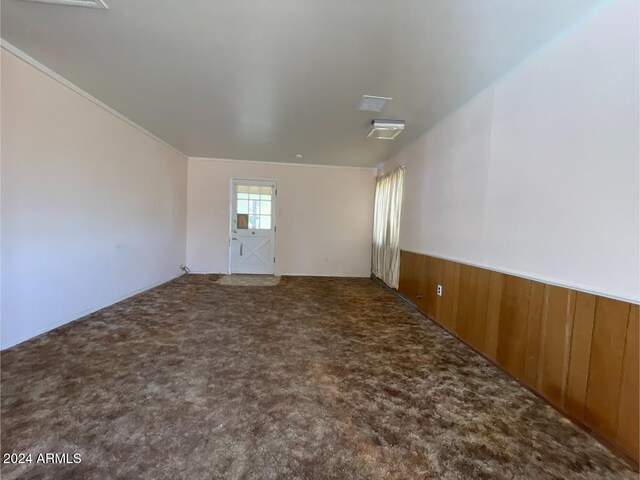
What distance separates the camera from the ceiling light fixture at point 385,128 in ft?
11.8

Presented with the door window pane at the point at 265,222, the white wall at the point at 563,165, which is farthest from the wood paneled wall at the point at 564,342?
the door window pane at the point at 265,222

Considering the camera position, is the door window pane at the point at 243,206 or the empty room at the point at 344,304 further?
the door window pane at the point at 243,206

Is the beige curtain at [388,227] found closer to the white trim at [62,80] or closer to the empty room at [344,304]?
the empty room at [344,304]

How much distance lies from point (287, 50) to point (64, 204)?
2.79 m

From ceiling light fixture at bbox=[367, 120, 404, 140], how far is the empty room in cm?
3

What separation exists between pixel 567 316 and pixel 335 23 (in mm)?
2465

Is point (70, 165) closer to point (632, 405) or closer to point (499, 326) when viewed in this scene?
point (499, 326)

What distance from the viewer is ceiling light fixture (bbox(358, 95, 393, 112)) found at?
2.97m

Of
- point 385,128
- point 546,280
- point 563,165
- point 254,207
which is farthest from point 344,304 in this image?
point 254,207

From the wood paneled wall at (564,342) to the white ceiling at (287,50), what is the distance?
1.79m

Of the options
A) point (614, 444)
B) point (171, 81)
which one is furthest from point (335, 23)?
point (614, 444)

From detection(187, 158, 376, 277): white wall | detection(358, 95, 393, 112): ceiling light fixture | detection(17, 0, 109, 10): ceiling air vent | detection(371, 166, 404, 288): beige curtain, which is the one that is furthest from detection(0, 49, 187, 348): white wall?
detection(371, 166, 404, 288): beige curtain

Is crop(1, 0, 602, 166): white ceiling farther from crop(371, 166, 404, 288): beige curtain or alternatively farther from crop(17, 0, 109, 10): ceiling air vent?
crop(371, 166, 404, 288): beige curtain

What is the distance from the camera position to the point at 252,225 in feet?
21.6
